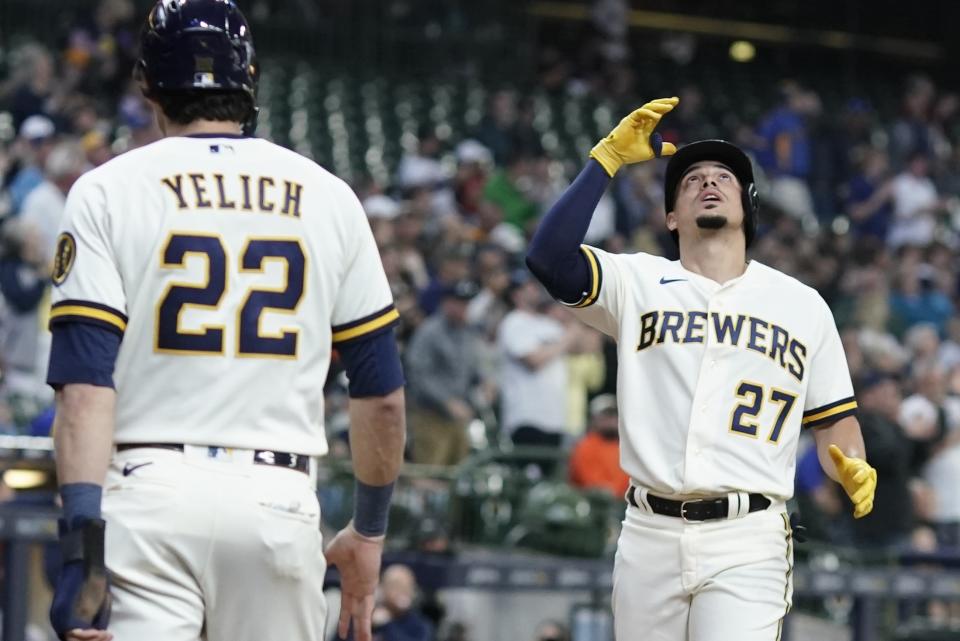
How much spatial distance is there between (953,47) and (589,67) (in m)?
6.38

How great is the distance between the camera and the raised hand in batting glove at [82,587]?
11.4ft

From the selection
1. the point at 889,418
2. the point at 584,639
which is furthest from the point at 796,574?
the point at 889,418

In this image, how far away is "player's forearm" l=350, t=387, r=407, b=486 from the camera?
13.1 ft

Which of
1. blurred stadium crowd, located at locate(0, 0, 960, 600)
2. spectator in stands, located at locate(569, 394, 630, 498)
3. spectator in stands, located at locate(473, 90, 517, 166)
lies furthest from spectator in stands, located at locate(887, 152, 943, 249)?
spectator in stands, located at locate(569, 394, 630, 498)

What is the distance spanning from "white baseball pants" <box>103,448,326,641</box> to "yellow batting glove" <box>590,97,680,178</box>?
1890mm

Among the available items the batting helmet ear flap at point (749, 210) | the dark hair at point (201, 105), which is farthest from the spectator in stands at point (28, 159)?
the dark hair at point (201, 105)

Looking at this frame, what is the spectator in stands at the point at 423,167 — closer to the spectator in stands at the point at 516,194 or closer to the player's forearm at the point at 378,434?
the spectator in stands at the point at 516,194

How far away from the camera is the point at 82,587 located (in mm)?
3492

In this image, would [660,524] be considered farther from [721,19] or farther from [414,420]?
[721,19]

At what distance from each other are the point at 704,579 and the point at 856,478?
53 cm

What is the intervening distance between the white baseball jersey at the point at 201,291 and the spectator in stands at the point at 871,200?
580 inches

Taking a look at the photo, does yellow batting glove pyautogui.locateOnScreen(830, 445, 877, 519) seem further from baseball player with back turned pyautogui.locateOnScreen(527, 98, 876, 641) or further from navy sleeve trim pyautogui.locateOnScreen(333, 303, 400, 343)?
navy sleeve trim pyautogui.locateOnScreen(333, 303, 400, 343)

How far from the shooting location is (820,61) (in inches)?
1009

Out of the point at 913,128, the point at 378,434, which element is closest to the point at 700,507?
the point at 378,434
